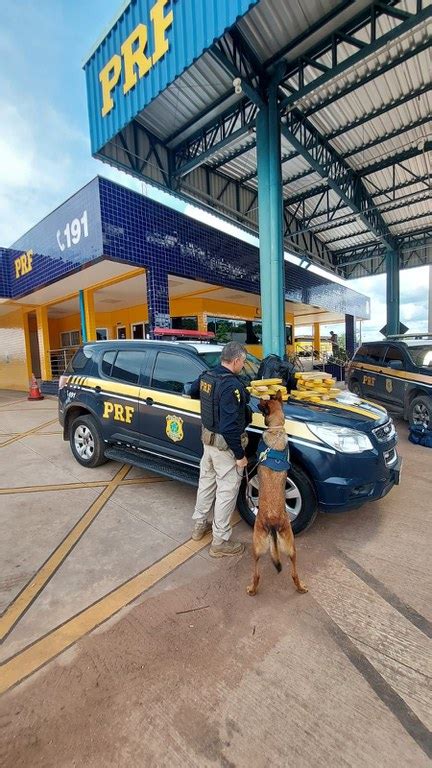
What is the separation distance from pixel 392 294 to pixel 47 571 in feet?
66.9

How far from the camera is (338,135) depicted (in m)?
9.25

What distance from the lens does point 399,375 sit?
723 centimetres

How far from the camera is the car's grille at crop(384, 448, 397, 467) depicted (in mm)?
3034

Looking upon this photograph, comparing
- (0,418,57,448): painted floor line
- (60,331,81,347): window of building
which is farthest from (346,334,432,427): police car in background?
(60,331,81,347): window of building

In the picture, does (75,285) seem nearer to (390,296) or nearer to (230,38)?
(230,38)

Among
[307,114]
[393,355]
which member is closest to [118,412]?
[393,355]

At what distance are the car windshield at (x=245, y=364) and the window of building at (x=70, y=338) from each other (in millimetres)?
14119

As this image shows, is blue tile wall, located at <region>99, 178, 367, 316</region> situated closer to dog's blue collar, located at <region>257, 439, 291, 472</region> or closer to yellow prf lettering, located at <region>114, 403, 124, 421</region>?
yellow prf lettering, located at <region>114, 403, 124, 421</region>

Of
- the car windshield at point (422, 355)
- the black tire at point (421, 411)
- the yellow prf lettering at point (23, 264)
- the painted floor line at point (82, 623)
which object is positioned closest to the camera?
the painted floor line at point (82, 623)

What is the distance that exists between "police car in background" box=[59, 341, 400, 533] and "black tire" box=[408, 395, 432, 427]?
3493mm

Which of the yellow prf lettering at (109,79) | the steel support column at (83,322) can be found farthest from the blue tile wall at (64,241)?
the yellow prf lettering at (109,79)

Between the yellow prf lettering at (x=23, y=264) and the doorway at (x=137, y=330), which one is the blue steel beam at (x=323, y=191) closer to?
the doorway at (x=137, y=330)

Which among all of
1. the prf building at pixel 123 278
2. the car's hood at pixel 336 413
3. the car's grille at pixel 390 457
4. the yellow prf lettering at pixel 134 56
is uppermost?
the yellow prf lettering at pixel 134 56

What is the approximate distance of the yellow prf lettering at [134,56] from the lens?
19.0 feet
